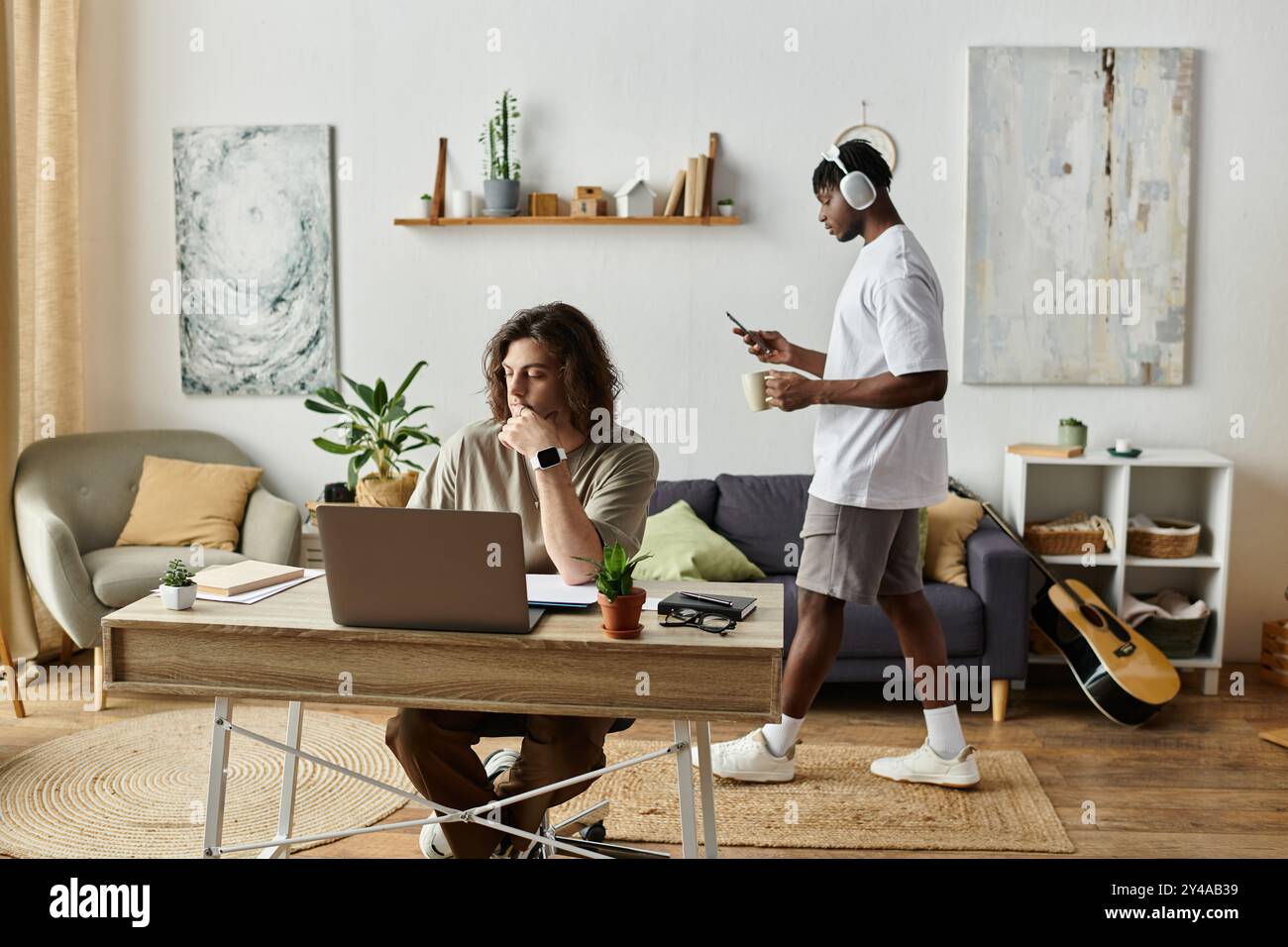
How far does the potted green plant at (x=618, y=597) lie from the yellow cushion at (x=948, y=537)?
209cm

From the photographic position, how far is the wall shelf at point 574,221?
4117 mm

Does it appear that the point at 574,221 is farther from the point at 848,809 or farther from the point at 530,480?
the point at 848,809

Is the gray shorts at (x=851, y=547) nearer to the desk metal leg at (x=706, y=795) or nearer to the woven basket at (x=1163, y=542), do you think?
the desk metal leg at (x=706, y=795)

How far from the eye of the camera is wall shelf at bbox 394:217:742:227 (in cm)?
412

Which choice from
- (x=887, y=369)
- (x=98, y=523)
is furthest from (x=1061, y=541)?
(x=98, y=523)

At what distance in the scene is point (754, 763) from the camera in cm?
309

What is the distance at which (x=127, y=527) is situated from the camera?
4.06 m

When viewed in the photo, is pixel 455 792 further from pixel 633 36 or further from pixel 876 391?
pixel 633 36

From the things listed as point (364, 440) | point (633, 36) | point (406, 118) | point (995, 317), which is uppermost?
point (633, 36)

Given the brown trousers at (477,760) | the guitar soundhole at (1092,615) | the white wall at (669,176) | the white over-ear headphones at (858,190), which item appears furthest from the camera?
the white wall at (669,176)

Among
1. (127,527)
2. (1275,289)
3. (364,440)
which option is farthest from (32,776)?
(1275,289)

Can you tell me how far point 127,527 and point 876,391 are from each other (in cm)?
261

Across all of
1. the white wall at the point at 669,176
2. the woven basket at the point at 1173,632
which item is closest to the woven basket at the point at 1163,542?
the woven basket at the point at 1173,632

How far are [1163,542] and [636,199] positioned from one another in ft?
6.78
